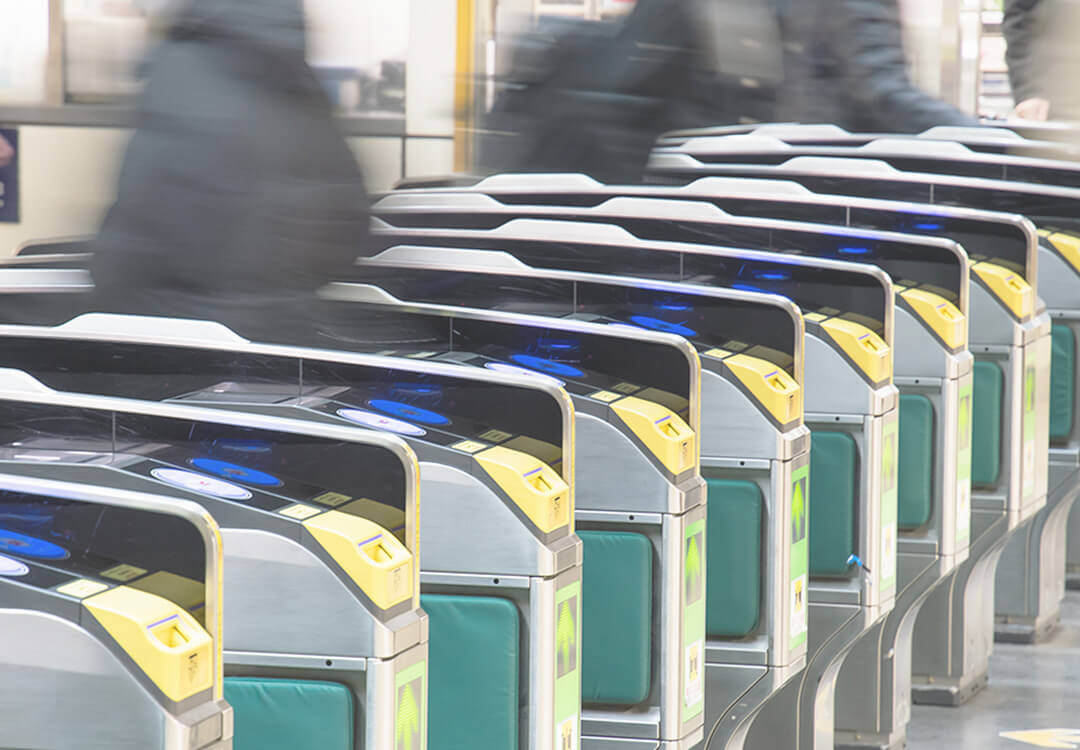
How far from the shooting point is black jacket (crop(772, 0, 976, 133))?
14.8ft

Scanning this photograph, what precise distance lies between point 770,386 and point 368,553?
4.21ft

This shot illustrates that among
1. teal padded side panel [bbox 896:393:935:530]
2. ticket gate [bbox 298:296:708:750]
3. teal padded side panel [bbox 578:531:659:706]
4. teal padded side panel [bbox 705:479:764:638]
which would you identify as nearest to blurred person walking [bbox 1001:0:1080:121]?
teal padded side panel [bbox 896:393:935:530]

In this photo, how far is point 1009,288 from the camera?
4535 mm

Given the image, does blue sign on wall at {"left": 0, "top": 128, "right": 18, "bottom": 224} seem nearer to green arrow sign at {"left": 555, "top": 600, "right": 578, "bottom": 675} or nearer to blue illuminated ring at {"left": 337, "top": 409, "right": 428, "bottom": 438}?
blue illuminated ring at {"left": 337, "top": 409, "right": 428, "bottom": 438}

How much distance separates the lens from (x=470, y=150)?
6.05 metres

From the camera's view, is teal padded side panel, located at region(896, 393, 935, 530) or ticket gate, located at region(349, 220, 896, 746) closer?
ticket gate, located at region(349, 220, 896, 746)

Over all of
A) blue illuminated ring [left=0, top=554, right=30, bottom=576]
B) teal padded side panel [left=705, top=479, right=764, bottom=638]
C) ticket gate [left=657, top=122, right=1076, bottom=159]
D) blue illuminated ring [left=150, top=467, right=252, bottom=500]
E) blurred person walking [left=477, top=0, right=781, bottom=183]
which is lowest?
teal padded side panel [left=705, top=479, right=764, bottom=638]

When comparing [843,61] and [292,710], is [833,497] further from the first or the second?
[292,710]

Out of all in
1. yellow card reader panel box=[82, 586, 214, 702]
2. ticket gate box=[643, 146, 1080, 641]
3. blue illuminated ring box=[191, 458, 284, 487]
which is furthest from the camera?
ticket gate box=[643, 146, 1080, 641]

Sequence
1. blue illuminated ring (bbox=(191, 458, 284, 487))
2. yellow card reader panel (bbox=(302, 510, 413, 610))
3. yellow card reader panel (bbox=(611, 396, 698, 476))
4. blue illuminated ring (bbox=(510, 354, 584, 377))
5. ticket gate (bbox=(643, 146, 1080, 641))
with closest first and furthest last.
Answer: yellow card reader panel (bbox=(302, 510, 413, 610)), blue illuminated ring (bbox=(191, 458, 284, 487)), yellow card reader panel (bbox=(611, 396, 698, 476)), blue illuminated ring (bbox=(510, 354, 584, 377)), ticket gate (bbox=(643, 146, 1080, 641))

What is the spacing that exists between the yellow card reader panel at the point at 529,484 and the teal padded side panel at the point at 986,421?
2.38m

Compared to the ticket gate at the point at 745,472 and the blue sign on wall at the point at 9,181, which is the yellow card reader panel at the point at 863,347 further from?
the blue sign on wall at the point at 9,181

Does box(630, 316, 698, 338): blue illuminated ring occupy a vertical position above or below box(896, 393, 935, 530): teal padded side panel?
above

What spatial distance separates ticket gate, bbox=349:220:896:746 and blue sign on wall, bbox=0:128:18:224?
2.05 metres
